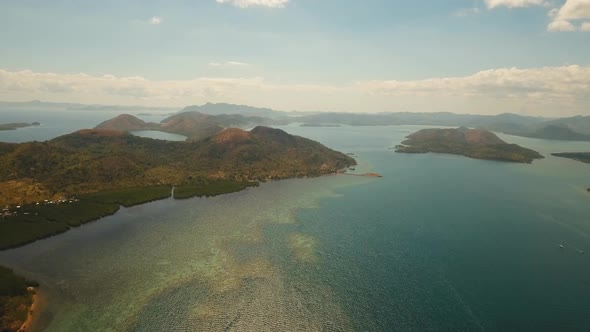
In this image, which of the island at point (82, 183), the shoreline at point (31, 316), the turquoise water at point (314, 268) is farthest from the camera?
the island at point (82, 183)

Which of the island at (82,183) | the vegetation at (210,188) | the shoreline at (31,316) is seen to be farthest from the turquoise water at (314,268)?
the island at (82,183)

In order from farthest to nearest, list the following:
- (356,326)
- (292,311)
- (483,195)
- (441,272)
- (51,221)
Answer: (483,195) < (51,221) < (441,272) < (292,311) < (356,326)

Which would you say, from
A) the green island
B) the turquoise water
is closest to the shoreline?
the green island

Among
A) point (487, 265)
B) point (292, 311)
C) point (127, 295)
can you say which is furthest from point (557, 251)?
point (127, 295)

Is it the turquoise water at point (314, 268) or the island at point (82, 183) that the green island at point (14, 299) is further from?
the island at point (82, 183)

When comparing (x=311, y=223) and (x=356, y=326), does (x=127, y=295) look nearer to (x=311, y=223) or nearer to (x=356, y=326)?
(x=356, y=326)

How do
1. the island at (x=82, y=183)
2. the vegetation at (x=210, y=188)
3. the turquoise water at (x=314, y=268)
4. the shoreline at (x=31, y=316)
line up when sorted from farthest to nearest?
the vegetation at (x=210, y=188) → the island at (x=82, y=183) → the turquoise water at (x=314, y=268) → the shoreline at (x=31, y=316)

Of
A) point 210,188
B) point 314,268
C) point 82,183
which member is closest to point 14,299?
point 314,268
